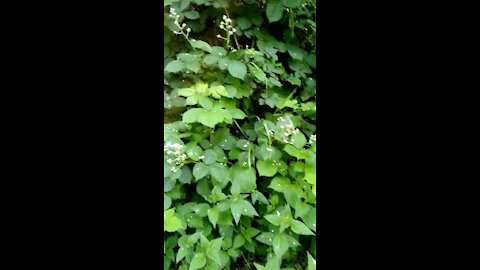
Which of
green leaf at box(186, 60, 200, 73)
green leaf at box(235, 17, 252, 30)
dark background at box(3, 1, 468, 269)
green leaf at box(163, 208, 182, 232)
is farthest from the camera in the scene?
green leaf at box(235, 17, 252, 30)

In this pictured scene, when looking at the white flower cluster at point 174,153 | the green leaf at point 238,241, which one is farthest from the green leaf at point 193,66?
the green leaf at point 238,241

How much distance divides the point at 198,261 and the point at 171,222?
12cm

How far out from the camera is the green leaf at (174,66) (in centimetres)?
122

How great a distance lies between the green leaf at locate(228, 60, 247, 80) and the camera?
125 cm

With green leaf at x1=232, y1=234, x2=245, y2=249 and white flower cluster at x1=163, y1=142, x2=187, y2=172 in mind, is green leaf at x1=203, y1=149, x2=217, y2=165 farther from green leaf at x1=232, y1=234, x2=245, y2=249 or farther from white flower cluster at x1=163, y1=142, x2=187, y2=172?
green leaf at x1=232, y1=234, x2=245, y2=249

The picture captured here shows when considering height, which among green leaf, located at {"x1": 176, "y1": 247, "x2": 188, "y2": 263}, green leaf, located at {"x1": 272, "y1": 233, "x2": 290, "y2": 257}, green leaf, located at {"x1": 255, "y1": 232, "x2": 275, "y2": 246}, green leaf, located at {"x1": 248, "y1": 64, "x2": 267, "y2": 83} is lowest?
green leaf, located at {"x1": 176, "y1": 247, "x2": 188, "y2": 263}

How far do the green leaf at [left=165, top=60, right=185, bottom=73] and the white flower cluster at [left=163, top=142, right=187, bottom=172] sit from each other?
20 cm

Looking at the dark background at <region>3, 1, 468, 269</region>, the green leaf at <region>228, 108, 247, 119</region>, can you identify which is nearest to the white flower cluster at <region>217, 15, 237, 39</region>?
the green leaf at <region>228, 108, 247, 119</region>
